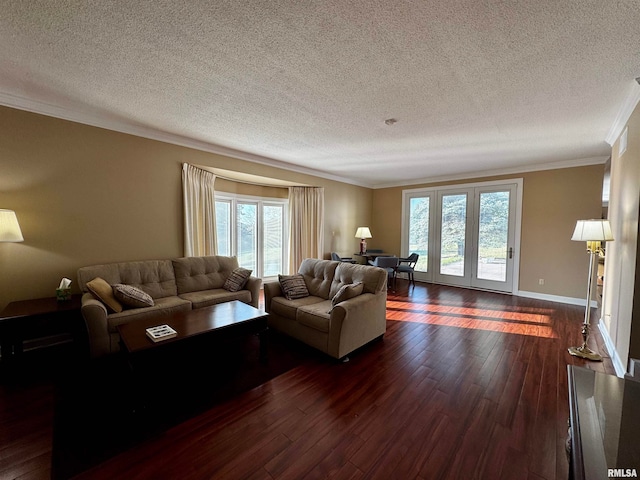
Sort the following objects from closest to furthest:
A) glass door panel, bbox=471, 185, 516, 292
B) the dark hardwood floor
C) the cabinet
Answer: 1. the cabinet
2. the dark hardwood floor
3. glass door panel, bbox=471, 185, 516, 292

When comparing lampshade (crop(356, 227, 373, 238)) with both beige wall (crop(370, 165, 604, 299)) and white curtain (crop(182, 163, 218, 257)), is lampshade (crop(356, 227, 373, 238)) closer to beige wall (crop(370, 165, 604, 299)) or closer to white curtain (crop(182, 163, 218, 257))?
beige wall (crop(370, 165, 604, 299))

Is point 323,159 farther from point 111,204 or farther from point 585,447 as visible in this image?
point 585,447

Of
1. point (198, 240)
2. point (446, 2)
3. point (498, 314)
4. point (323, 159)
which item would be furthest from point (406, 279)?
point (446, 2)

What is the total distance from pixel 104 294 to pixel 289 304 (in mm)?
1915

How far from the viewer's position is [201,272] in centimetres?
380

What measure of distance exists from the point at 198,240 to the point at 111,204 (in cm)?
123

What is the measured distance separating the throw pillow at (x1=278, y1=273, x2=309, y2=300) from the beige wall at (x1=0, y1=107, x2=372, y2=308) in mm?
1801

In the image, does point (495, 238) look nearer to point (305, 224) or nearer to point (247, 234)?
point (305, 224)

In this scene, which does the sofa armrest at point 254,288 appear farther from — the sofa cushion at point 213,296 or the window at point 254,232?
the window at point 254,232

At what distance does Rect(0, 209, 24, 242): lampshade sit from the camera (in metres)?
2.39

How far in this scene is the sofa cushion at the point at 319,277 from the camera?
341 centimetres

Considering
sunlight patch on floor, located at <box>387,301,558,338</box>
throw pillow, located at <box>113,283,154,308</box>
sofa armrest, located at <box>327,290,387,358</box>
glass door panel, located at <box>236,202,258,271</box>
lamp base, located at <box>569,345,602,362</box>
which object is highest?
glass door panel, located at <box>236,202,258,271</box>

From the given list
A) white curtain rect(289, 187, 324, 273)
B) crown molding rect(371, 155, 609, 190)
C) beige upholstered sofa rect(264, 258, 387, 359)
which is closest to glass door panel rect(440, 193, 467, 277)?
crown molding rect(371, 155, 609, 190)

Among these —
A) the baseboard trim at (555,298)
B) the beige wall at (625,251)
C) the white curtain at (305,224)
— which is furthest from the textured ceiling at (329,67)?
the baseboard trim at (555,298)
